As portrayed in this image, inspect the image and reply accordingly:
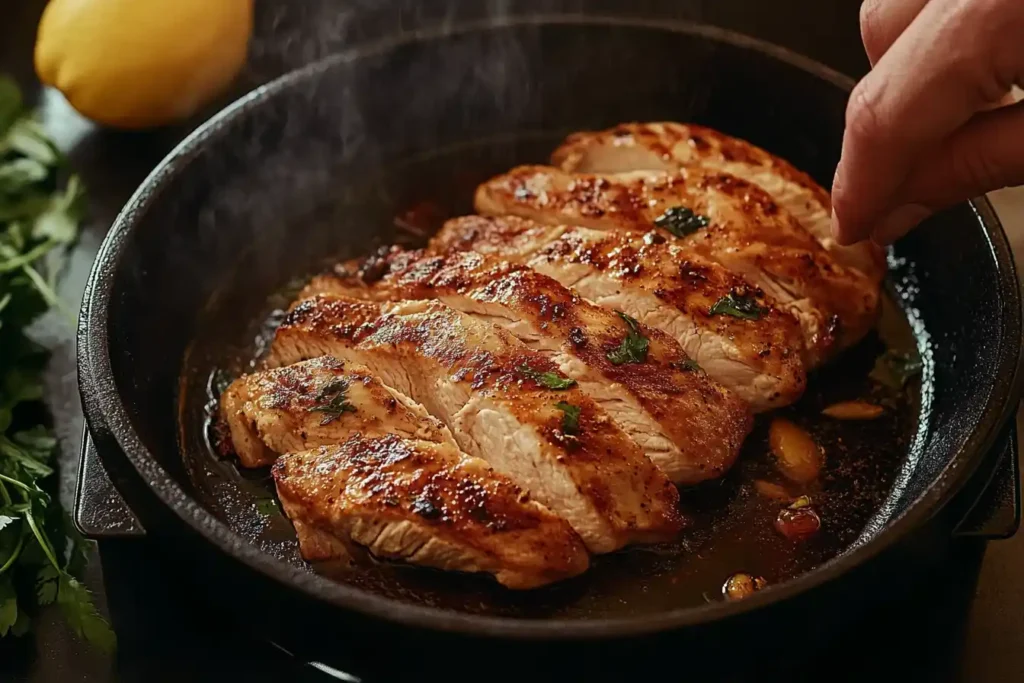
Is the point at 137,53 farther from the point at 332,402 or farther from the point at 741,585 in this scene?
the point at 741,585

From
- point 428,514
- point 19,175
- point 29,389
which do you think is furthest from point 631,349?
point 19,175

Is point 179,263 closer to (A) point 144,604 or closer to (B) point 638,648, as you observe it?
(A) point 144,604

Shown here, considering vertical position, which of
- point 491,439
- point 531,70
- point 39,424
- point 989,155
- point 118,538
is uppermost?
point 989,155

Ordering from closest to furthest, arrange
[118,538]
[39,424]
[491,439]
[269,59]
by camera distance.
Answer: [118,538], [491,439], [39,424], [269,59]

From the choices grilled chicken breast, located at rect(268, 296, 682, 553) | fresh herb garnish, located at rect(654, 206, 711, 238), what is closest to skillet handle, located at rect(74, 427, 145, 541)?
grilled chicken breast, located at rect(268, 296, 682, 553)

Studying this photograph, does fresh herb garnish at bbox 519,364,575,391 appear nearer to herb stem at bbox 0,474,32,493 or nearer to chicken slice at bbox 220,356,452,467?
chicken slice at bbox 220,356,452,467

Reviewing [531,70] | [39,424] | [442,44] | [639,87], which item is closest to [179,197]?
[39,424]

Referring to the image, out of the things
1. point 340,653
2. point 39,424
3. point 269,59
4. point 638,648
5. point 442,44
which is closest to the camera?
point 638,648
